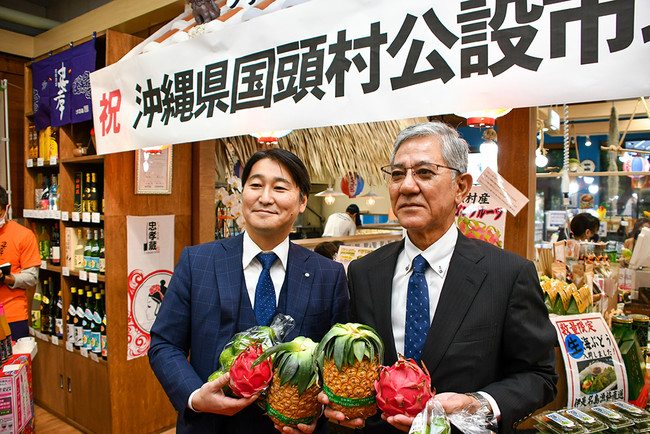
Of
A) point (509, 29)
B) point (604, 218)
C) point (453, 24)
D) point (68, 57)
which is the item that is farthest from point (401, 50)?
point (604, 218)

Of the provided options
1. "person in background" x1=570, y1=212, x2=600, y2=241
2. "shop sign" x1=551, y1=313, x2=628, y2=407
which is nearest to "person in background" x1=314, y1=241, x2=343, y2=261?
"shop sign" x1=551, y1=313, x2=628, y2=407

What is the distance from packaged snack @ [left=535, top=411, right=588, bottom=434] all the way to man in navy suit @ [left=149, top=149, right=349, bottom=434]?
785 millimetres

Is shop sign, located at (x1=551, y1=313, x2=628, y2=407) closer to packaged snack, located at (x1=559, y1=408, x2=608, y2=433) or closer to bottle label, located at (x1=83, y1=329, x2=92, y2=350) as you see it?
packaged snack, located at (x1=559, y1=408, x2=608, y2=433)

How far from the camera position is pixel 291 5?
193cm

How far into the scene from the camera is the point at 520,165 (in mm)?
2398

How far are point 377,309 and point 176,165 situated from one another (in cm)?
273

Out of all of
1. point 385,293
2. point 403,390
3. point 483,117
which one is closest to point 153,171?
point 483,117

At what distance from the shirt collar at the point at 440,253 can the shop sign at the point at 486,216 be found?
3.51 ft

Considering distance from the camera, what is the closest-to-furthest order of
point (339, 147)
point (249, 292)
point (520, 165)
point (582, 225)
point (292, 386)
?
point (292, 386) < point (249, 292) < point (520, 165) < point (582, 225) < point (339, 147)

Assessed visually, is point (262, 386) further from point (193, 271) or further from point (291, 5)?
point (291, 5)

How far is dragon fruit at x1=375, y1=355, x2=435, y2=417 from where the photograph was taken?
39.1 inches

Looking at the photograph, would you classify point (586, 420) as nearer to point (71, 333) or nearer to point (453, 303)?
point (453, 303)

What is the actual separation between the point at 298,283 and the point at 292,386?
Result: 0.53m

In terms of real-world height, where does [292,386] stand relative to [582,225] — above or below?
below
